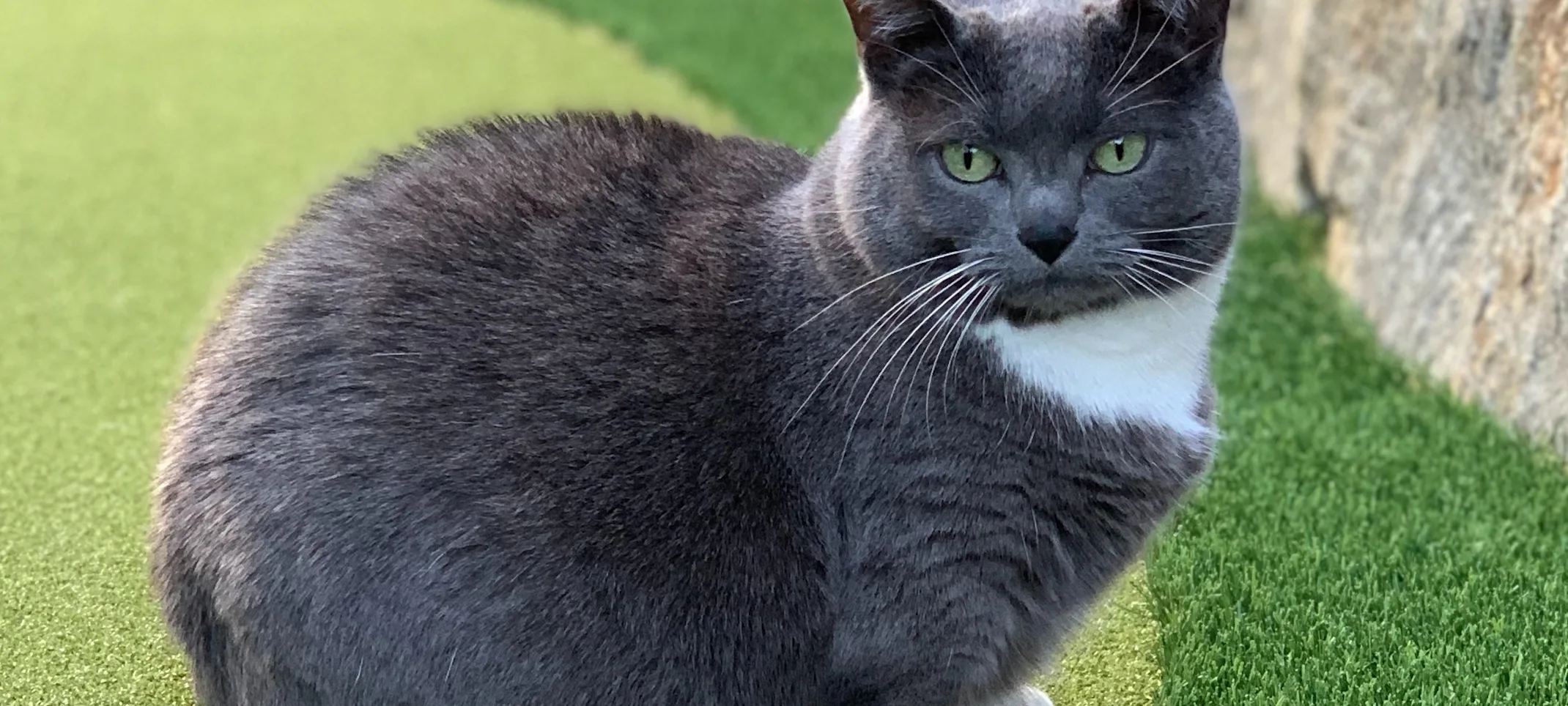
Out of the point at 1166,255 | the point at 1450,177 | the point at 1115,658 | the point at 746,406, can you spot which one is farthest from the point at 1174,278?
the point at 1450,177

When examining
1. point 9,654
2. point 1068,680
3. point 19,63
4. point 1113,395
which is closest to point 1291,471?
point 1068,680

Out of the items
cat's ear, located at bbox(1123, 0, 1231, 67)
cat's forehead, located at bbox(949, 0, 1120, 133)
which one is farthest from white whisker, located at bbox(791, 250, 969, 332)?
cat's ear, located at bbox(1123, 0, 1231, 67)

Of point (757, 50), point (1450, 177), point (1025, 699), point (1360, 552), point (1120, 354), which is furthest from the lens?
point (757, 50)

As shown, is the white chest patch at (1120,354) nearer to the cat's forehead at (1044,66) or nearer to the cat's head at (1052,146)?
the cat's head at (1052,146)

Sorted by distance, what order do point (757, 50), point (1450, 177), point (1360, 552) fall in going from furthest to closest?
point (757, 50)
point (1450, 177)
point (1360, 552)

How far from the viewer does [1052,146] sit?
1.09 metres

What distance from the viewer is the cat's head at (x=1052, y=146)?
3.57 ft

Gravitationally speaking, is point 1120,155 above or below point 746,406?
above

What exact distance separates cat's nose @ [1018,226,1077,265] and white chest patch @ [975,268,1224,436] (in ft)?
0.30

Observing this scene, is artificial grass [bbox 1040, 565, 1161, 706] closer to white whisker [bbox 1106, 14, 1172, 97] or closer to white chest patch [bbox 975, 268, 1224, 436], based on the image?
white chest patch [bbox 975, 268, 1224, 436]

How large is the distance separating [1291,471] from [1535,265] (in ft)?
1.43

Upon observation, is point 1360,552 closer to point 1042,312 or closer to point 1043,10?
point 1042,312

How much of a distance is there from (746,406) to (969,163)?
0.89 ft

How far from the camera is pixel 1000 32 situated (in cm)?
111
